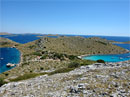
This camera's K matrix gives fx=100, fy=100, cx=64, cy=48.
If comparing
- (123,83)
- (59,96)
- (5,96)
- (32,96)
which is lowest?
(5,96)

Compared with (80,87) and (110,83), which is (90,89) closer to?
(80,87)

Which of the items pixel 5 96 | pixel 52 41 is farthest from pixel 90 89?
pixel 52 41

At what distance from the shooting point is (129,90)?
29.9ft

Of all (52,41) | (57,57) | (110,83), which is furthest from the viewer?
(52,41)

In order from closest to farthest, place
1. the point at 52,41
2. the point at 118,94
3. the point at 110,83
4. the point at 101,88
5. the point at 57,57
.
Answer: the point at 118,94
the point at 101,88
the point at 110,83
the point at 57,57
the point at 52,41

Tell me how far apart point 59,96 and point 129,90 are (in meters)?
6.65

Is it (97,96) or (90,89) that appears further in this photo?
(90,89)

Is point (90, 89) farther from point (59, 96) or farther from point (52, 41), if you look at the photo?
point (52, 41)

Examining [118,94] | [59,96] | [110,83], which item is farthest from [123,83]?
[59,96]

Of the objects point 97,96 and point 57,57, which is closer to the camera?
point 97,96

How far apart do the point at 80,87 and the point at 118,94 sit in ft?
12.4

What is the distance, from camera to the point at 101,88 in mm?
10258

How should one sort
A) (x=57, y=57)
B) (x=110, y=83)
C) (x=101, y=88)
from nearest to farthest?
(x=101, y=88), (x=110, y=83), (x=57, y=57)

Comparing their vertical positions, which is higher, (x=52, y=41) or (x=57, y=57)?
(x=52, y=41)
